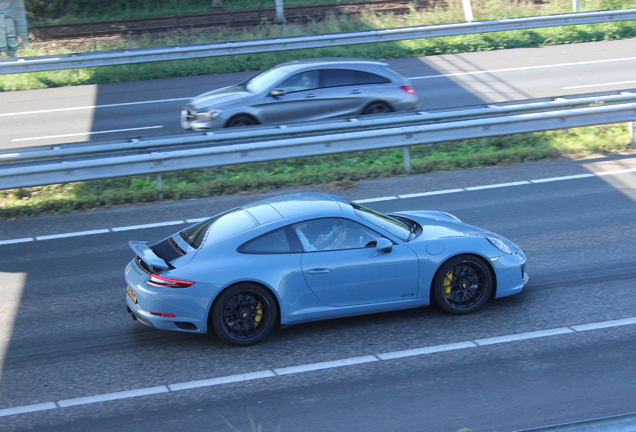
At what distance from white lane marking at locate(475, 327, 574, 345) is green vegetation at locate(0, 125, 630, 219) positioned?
574 centimetres

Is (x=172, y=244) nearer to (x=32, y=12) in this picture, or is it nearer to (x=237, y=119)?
(x=237, y=119)

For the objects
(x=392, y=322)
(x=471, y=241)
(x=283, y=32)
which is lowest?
(x=392, y=322)

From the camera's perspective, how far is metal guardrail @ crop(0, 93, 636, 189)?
11352mm

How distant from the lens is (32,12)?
3769cm

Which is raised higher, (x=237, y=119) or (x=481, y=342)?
(x=237, y=119)

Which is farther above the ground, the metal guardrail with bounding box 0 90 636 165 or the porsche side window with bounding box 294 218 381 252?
the metal guardrail with bounding box 0 90 636 165

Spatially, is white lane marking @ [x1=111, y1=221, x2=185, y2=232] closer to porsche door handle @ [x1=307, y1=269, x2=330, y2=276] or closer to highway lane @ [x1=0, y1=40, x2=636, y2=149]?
porsche door handle @ [x1=307, y1=269, x2=330, y2=276]

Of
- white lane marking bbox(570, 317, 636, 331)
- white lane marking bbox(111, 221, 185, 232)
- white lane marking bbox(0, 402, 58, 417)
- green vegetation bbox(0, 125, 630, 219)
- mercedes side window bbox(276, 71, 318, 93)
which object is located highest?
mercedes side window bbox(276, 71, 318, 93)

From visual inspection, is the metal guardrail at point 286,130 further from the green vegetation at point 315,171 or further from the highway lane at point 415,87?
the highway lane at point 415,87

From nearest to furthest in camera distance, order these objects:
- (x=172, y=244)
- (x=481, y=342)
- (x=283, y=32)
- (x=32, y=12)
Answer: (x=481, y=342), (x=172, y=244), (x=283, y=32), (x=32, y=12)

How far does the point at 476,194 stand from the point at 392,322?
15.6 feet

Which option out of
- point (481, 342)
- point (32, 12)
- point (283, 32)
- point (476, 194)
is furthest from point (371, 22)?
point (481, 342)

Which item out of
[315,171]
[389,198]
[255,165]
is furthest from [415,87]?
[389,198]

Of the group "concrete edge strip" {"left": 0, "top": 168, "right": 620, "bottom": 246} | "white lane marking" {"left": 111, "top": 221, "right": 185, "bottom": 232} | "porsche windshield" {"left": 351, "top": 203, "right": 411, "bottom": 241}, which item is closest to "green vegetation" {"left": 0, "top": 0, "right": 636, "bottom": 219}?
"concrete edge strip" {"left": 0, "top": 168, "right": 620, "bottom": 246}
